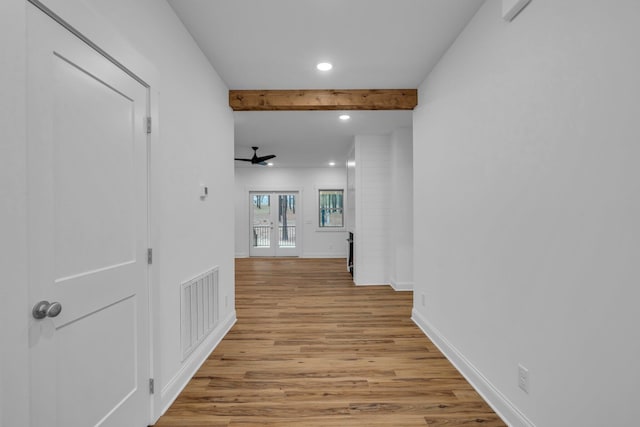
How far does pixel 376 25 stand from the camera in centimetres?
240

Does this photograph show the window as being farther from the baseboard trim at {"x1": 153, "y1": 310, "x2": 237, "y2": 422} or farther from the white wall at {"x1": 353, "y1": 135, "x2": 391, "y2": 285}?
the baseboard trim at {"x1": 153, "y1": 310, "x2": 237, "y2": 422}

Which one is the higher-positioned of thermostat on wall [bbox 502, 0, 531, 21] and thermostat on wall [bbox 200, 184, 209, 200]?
thermostat on wall [bbox 502, 0, 531, 21]

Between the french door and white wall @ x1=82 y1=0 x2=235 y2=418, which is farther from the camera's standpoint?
the french door

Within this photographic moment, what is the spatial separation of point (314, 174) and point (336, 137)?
366cm

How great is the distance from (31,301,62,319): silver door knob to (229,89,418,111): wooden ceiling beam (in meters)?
2.84

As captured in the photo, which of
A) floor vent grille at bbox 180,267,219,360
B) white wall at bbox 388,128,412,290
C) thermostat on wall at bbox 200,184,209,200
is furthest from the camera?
white wall at bbox 388,128,412,290

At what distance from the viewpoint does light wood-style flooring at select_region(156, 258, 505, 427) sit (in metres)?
1.98

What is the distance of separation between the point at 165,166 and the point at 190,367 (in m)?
1.51

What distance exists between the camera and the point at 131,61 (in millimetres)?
1660

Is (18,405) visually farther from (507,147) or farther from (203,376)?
(507,147)

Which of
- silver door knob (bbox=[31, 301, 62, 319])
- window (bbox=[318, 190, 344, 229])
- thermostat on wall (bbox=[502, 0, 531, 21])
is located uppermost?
thermostat on wall (bbox=[502, 0, 531, 21])

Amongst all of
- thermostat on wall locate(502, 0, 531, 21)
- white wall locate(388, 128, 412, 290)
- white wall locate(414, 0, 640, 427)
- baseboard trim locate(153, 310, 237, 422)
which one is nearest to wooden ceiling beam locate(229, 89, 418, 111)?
white wall locate(414, 0, 640, 427)

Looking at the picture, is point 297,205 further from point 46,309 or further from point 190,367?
point 46,309

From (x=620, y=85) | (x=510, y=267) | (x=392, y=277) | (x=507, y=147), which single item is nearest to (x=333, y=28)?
(x=507, y=147)
